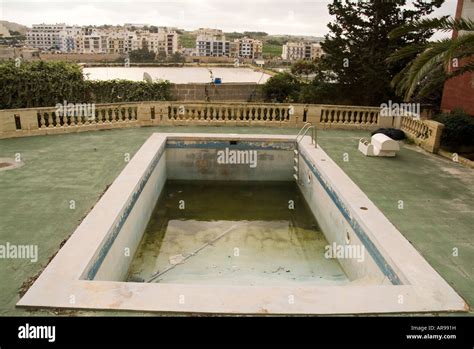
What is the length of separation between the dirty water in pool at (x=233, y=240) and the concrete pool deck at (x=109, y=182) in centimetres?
132

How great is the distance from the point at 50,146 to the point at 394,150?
8.51 m

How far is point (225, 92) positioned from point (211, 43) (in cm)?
13046

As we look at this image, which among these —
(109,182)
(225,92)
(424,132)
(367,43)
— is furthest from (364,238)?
(225,92)

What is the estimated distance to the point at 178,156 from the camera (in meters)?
11.0

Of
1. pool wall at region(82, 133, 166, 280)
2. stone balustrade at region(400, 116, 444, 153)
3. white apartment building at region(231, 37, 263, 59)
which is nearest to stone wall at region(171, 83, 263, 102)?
stone balustrade at region(400, 116, 444, 153)

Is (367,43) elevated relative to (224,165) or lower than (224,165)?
elevated

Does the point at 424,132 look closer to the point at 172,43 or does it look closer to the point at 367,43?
the point at 367,43

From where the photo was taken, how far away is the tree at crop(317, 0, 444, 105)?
1526 cm

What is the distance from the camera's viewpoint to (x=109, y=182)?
24.5 feet

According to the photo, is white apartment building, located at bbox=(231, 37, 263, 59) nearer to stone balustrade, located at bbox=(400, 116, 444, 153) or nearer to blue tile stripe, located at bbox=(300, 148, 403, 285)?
stone balustrade, located at bbox=(400, 116, 444, 153)

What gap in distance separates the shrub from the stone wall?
11.1m

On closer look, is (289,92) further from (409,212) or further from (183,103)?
(409,212)

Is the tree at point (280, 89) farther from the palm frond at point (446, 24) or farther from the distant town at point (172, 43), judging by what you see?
Result: the distant town at point (172, 43)
